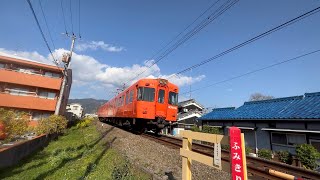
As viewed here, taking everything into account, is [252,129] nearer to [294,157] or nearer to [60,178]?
[294,157]

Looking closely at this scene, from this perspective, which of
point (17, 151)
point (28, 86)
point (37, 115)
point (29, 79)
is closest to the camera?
point (17, 151)

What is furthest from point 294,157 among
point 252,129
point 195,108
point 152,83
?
point 195,108

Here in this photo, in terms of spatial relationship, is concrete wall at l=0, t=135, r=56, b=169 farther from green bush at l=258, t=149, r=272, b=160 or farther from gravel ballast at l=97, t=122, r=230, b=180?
green bush at l=258, t=149, r=272, b=160

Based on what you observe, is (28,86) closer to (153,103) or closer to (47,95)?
(47,95)

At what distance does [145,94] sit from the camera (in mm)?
15141

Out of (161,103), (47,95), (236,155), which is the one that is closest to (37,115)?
(47,95)

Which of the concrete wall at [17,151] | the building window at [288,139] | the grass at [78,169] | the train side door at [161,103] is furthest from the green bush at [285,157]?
the concrete wall at [17,151]

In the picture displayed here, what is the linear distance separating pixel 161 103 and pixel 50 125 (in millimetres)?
7950

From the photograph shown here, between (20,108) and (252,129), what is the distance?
25372 millimetres

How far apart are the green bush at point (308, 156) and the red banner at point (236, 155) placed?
457 inches

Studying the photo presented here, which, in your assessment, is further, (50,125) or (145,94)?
(50,125)

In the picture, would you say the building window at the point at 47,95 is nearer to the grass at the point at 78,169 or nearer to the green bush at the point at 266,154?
the grass at the point at 78,169

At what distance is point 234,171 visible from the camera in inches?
131

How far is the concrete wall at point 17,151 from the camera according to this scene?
27.9 feet
